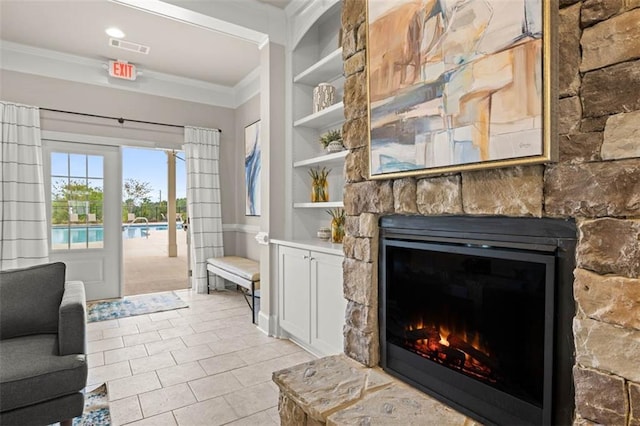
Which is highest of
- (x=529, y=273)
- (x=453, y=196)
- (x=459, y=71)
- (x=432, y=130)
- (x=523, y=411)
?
(x=459, y=71)

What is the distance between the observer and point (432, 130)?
1619 mm

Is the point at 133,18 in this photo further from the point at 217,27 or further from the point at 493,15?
the point at 493,15

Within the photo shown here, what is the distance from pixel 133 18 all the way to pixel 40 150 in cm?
209

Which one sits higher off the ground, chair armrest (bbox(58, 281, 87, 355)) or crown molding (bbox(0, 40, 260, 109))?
crown molding (bbox(0, 40, 260, 109))

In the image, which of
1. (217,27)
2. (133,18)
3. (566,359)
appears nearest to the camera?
(566,359)

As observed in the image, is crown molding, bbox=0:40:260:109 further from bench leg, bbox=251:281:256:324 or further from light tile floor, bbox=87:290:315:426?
light tile floor, bbox=87:290:315:426

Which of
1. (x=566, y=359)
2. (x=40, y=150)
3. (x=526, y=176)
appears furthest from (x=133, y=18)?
(x=566, y=359)

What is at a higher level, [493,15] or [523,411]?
[493,15]

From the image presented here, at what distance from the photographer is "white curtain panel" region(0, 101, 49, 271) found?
411cm

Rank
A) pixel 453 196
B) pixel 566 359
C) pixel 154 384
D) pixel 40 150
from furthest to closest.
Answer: pixel 40 150 → pixel 154 384 → pixel 453 196 → pixel 566 359

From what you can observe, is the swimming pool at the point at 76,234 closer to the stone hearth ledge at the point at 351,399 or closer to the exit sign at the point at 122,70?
the exit sign at the point at 122,70

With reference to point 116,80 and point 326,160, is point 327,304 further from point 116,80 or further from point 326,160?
point 116,80

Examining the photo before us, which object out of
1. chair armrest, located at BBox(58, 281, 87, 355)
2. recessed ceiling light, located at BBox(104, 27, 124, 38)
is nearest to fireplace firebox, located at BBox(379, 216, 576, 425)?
chair armrest, located at BBox(58, 281, 87, 355)

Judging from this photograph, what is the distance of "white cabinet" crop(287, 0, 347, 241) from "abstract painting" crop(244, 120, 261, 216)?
5.42 ft
